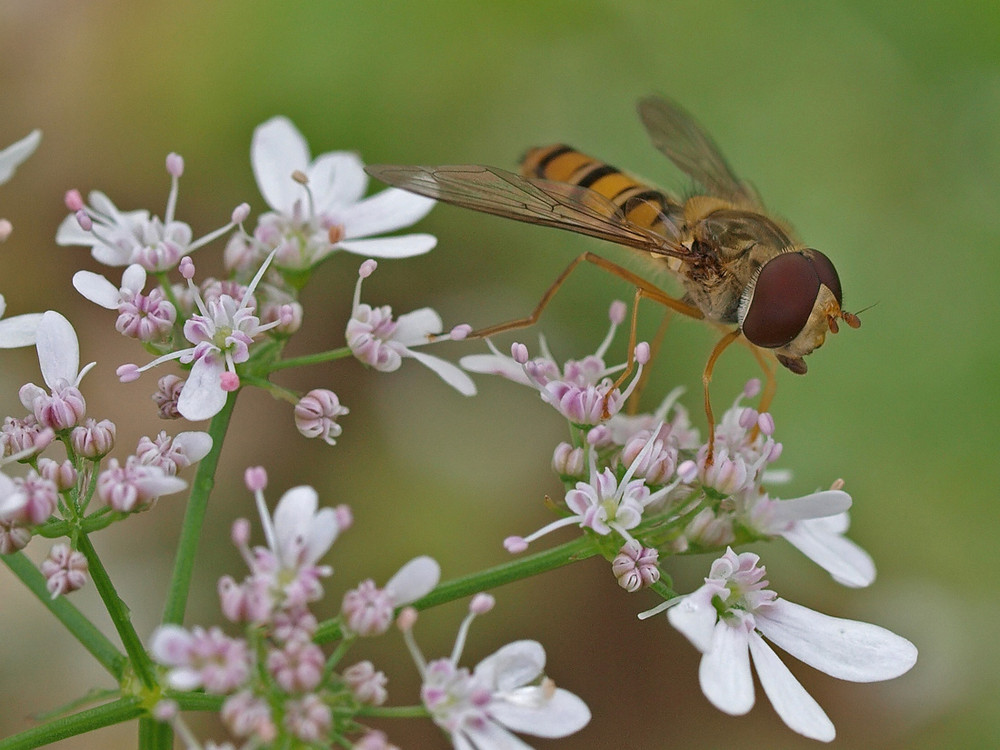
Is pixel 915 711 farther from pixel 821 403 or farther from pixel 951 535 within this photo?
pixel 821 403

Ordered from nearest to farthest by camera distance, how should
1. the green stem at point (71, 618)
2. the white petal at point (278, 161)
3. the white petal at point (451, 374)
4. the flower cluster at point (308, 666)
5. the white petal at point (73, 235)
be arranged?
the flower cluster at point (308, 666) → the green stem at point (71, 618) → the white petal at point (451, 374) → the white petal at point (73, 235) → the white petal at point (278, 161)

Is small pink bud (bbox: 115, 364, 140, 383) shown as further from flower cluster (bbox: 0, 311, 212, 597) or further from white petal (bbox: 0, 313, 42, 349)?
white petal (bbox: 0, 313, 42, 349)

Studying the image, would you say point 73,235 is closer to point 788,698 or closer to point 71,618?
point 71,618

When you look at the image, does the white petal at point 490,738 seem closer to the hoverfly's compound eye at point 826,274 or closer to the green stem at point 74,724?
the green stem at point 74,724

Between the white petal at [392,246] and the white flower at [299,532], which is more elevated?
the white petal at [392,246]

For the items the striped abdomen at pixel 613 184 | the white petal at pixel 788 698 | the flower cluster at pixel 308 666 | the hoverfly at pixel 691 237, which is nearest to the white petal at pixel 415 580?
the flower cluster at pixel 308 666

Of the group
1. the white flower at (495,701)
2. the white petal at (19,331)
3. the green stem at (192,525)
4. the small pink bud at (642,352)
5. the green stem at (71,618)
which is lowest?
the green stem at (71,618)

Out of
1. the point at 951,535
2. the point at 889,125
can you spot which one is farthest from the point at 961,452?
the point at 889,125

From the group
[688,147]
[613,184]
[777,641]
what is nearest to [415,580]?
[777,641]
